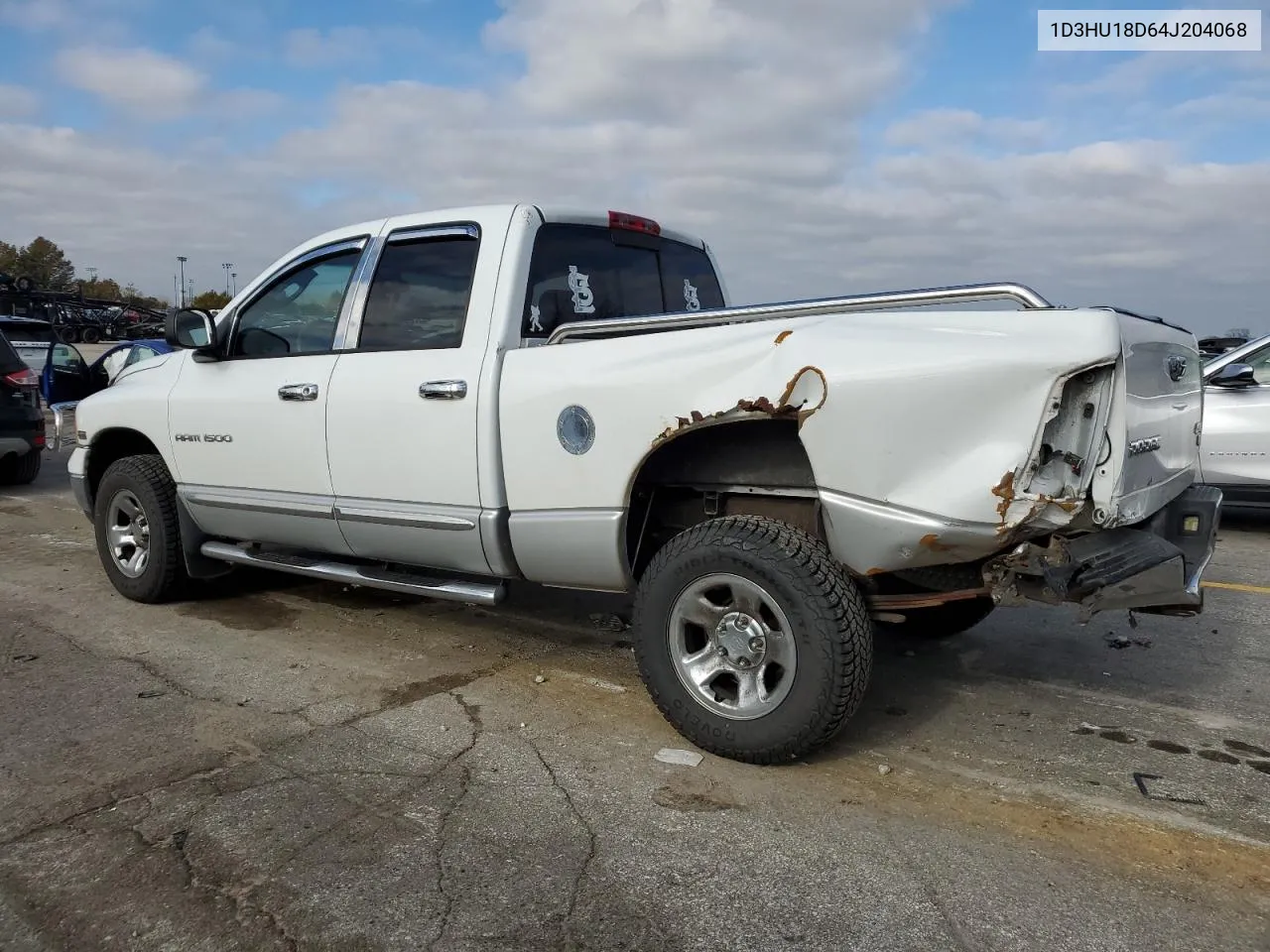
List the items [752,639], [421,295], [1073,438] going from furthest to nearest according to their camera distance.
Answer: [421,295] < [752,639] < [1073,438]

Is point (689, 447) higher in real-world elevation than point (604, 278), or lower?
lower

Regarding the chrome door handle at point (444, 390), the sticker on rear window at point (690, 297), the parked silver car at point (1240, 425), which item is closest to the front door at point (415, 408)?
the chrome door handle at point (444, 390)

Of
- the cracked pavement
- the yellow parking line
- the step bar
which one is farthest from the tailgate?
the yellow parking line

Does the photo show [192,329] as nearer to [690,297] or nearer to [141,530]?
[141,530]

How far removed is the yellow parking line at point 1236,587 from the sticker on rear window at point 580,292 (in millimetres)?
4376

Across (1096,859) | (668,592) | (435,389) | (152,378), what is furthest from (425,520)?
(1096,859)

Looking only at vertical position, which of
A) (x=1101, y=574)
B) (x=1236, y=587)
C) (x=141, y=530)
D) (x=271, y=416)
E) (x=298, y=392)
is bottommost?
(x=1236, y=587)

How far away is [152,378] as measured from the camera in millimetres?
5516

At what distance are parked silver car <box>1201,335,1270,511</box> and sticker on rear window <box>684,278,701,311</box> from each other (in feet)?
15.5

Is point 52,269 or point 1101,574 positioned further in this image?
point 52,269

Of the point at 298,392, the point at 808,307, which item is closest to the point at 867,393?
the point at 808,307

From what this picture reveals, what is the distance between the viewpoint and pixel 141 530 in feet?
18.2

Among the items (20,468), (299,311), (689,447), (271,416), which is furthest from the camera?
(20,468)

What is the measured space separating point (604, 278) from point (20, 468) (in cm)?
893
